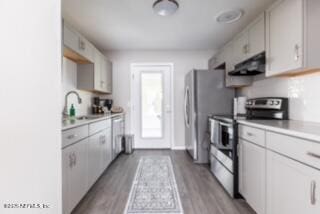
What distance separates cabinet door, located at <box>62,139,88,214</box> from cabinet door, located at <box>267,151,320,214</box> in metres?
1.73

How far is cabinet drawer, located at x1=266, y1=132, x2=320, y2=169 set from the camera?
118 cm

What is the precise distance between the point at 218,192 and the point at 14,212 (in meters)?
2.21

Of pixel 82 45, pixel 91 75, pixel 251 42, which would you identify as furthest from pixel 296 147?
pixel 91 75

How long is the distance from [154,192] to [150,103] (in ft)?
8.51

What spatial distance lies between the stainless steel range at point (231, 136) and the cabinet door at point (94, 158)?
1655mm

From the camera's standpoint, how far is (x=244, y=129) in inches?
84.5

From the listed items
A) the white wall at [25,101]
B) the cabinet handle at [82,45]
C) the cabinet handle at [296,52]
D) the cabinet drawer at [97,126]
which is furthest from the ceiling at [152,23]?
the white wall at [25,101]

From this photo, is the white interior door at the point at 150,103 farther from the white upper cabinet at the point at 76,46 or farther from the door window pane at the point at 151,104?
the white upper cabinet at the point at 76,46

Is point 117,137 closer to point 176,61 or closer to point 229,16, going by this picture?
point 176,61

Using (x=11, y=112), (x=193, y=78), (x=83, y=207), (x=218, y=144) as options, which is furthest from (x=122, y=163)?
(x=11, y=112)

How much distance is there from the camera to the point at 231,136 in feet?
7.80

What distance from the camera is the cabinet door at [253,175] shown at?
1785 millimetres

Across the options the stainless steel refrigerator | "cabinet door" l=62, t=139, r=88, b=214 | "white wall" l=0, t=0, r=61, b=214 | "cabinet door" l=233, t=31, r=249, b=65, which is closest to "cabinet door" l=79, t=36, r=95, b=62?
"cabinet door" l=62, t=139, r=88, b=214

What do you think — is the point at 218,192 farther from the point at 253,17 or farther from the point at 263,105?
the point at 253,17
